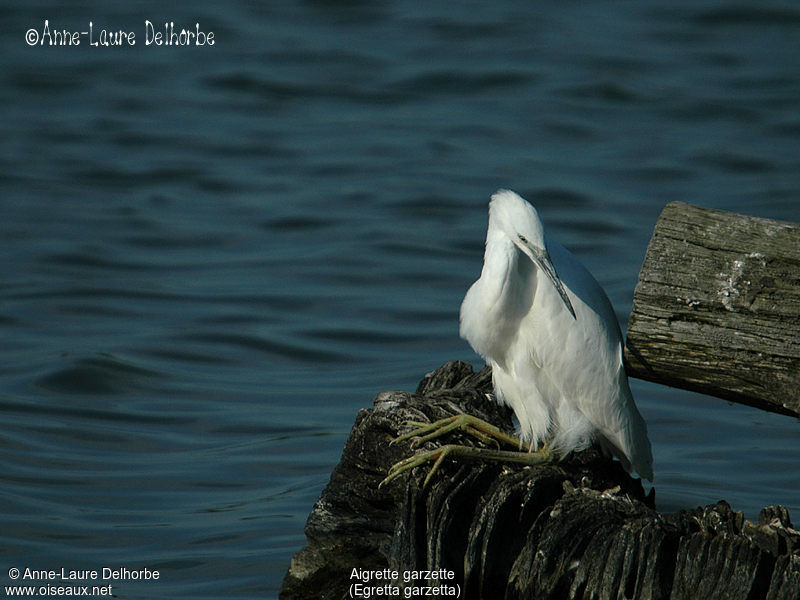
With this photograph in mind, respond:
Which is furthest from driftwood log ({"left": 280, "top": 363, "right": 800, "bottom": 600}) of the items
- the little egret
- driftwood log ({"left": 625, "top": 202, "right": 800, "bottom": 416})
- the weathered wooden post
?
driftwood log ({"left": 625, "top": 202, "right": 800, "bottom": 416})

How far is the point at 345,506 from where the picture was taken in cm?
431

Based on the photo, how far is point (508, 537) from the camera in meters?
3.70

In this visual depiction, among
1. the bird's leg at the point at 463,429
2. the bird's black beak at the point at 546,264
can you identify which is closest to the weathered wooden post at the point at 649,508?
the bird's leg at the point at 463,429

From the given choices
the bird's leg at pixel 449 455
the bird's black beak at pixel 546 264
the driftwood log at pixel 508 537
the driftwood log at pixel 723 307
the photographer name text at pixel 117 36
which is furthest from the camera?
the photographer name text at pixel 117 36

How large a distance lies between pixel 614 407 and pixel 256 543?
1942 millimetres

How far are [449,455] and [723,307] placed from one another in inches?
41.6

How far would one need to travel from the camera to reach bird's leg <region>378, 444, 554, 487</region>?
13.2ft

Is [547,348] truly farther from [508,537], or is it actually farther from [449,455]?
[508,537]

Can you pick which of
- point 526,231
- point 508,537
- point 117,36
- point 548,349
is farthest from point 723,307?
point 117,36

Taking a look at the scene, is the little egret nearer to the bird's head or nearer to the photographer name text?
the bird's head

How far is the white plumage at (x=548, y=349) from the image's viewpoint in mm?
4828

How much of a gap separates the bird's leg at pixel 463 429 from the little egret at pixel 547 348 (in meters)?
0.18

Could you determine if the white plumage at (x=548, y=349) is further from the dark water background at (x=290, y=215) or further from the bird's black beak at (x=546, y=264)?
the dark water background at (x=290, y=215)

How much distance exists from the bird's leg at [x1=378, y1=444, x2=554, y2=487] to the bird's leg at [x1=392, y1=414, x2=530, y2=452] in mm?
73
